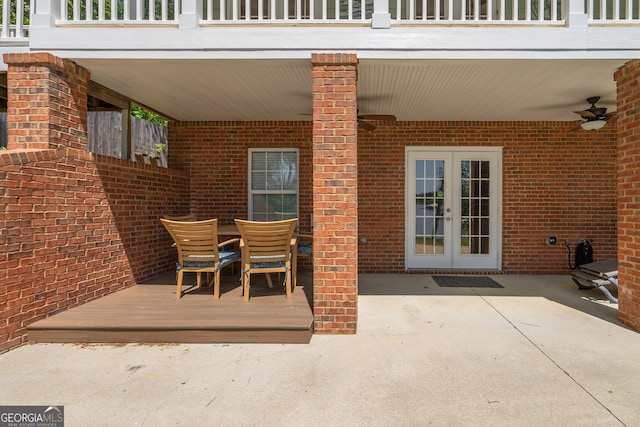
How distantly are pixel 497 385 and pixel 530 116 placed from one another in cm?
481

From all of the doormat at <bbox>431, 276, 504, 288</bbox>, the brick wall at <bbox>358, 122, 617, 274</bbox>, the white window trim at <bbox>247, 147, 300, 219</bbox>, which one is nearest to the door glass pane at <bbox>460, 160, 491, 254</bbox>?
the brick wall at <bbox>358, 122, 617, 274</bbox>

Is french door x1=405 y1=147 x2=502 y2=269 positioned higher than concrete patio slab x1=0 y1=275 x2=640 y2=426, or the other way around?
french door x1=405 y1=147 x2=502 y2=269

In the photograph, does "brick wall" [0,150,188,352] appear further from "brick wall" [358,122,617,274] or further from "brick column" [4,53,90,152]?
"brick wall" [358,122,617,274]

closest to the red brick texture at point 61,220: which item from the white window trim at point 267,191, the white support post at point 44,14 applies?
the white support post at point 44,14

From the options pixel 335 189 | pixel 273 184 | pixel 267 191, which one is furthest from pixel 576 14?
pixel 267 191

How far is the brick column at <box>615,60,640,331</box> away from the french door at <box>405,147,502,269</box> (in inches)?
91.5

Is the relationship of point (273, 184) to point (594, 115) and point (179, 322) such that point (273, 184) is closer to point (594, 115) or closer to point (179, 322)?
point (179, 322)

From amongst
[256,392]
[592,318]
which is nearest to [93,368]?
[256,392]

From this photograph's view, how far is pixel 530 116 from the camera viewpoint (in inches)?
211

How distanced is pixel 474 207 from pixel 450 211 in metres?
0.45

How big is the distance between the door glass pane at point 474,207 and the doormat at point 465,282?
0.60 metres

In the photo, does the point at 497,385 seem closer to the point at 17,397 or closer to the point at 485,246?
the point at 17,397

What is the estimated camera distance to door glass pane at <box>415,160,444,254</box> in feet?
19.0

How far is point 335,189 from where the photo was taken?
10.2 ft
